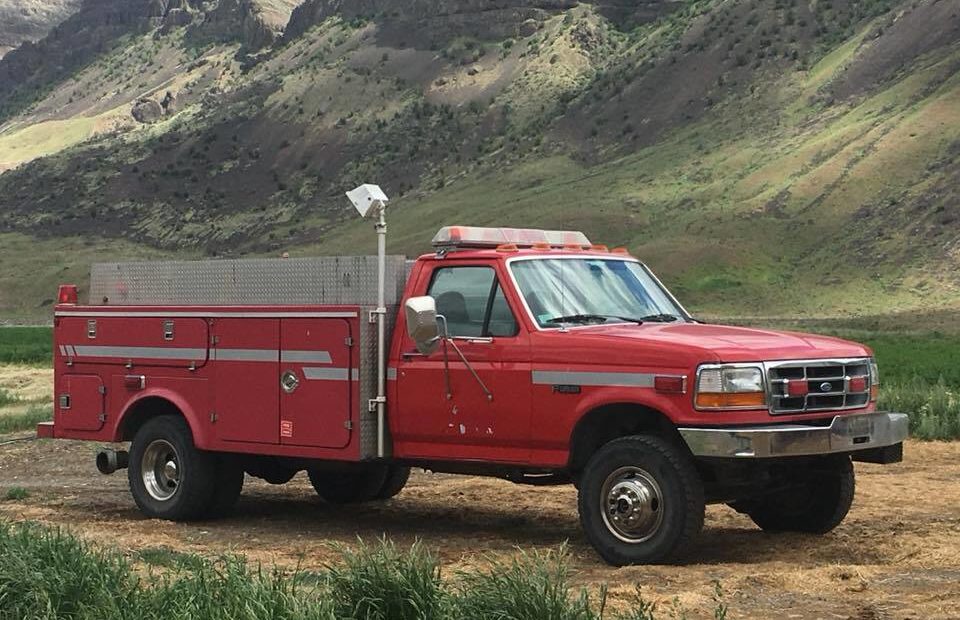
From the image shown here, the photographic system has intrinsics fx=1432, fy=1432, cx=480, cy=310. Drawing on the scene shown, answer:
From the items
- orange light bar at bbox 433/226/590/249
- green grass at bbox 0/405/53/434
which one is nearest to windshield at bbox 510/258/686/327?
orange light bar at bbox 433/226/590/249

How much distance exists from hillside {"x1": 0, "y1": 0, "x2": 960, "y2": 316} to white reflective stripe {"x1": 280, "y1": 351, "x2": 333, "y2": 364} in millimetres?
46536

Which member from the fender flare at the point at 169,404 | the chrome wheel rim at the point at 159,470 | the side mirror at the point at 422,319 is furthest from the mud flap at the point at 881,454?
the chrome wheel rim at the point at 159,470

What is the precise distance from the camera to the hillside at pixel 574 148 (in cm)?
6078

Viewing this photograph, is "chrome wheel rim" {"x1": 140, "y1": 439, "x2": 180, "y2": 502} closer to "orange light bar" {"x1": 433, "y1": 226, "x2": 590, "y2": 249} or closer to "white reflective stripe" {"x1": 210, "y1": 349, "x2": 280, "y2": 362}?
"white reflective stripe" {"x1": 210, "y1": 349, "x2": 280, "y2": 362}

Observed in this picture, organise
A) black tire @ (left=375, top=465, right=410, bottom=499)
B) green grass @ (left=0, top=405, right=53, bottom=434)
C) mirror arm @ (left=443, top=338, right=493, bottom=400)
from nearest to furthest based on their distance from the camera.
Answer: mirror arm @ (left=443, top=338, right=493, bottom=400) → black tire @ (left=375, top=465, right=410, bottom=499) → green grass @ (left=0, top=405, right=53, bottom=434)

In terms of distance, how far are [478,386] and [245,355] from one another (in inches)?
91.2

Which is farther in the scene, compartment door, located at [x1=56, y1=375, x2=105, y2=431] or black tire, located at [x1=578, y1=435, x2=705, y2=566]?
compartment door, located at [x1=56, y1=375, x2=105, y2=431]

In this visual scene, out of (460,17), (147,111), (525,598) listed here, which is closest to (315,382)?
(525,598)

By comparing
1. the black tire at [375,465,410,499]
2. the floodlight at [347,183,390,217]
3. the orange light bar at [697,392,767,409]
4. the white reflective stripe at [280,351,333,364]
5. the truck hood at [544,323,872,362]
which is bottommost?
the black tire at [375,465,410,499]

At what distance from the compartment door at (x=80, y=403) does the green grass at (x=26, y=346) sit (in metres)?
16.0

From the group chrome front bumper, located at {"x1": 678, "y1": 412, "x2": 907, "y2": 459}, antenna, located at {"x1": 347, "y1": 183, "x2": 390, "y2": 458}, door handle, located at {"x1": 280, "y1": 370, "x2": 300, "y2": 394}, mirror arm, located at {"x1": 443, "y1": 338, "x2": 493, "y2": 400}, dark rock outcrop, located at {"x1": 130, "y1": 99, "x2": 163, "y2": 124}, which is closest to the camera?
chrome front bumper, located at {"x1": 678, "y1": 412, "x2": 907, "y2": 459}

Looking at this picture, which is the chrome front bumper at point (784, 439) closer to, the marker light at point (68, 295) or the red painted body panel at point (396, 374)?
the red painted body panel at point (396, 374)

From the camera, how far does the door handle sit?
11321 mm

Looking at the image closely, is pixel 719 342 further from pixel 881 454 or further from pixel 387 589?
pixel 387 589
